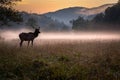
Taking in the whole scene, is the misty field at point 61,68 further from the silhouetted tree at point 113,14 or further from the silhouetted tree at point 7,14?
the silhouetted tree at point 113,14

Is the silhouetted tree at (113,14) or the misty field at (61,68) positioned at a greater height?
the silhouetted tree at (113,14)

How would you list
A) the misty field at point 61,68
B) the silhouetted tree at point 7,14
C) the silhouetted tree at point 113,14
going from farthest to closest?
the silhouetted tree at point 113,14 < the silhouetted tree at point 7,14 < the misty field at point 61,68

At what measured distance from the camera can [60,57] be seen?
16469 millimetres

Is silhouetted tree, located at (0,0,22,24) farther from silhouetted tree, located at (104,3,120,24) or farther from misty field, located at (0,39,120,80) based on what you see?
silhouetted tree, located at (104,3,120,24)

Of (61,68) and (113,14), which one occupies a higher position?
(113,14)

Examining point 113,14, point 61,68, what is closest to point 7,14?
point 61,68

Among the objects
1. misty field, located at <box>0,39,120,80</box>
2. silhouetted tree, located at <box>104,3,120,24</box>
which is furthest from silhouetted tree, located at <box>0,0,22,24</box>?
silhouetted tree, located at <box>104,3,120,24</box>

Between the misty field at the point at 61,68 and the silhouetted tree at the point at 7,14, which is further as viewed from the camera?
the silhouetted tree at the point at 7,14

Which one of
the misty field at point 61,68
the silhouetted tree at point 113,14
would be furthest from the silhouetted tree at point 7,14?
the silhouetted tree at point 113,14

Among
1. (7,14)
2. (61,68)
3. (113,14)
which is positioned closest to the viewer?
(61,68)

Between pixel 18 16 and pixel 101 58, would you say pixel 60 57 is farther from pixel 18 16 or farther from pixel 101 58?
pixel 18 16

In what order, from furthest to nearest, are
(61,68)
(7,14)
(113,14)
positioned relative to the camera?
(113,14)
(7,14)
(61,68)

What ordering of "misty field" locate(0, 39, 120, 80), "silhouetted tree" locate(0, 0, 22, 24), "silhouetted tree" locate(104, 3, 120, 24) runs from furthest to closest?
"silhouetted tree" locate(104, 3, 120, 24) < "silhouetted tree" locate(0, 0, 22, 24) < "misty field" locate(0, 39, 120, 80)

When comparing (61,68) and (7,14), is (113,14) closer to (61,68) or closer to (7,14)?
(7,14)
